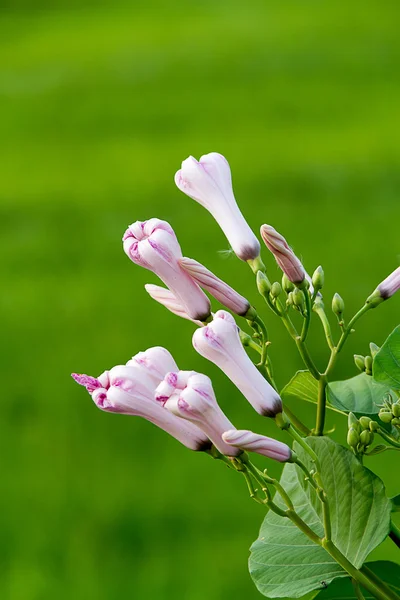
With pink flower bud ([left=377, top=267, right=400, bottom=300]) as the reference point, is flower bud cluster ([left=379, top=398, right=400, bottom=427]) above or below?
below

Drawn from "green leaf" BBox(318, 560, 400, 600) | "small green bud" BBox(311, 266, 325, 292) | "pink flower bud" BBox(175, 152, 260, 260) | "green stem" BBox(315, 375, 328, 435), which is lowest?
"green leaf" BBox(318, 560, 400, 600)

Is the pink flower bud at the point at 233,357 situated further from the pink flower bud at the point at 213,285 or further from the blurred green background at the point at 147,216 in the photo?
the blurred green background at the point at 147,216

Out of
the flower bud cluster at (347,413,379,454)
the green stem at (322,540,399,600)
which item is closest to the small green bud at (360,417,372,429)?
the flower bud cluster at (347,413,379,454)

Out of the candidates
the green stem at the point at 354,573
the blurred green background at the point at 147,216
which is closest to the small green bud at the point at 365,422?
the green stem at the point at 354,573

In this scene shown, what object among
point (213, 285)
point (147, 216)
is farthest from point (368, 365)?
point (147, 216)

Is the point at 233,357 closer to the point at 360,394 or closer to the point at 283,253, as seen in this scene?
the point at 283,253

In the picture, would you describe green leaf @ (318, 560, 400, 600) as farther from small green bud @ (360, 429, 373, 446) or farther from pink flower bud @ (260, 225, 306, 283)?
pink flower bud @ (260, 225, 306, 283)
